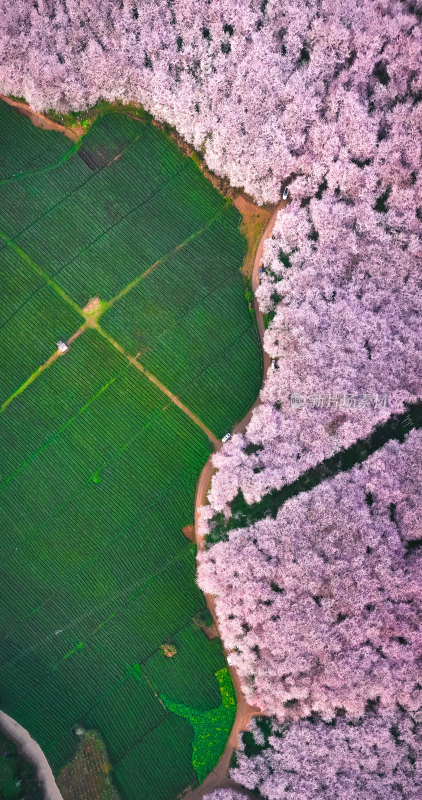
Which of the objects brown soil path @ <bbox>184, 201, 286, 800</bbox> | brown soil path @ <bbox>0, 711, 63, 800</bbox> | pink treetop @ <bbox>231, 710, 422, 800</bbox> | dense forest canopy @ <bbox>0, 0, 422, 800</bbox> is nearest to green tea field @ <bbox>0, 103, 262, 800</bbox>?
brown soil path @ <bbox>184, 201, 286, 800</bbox>

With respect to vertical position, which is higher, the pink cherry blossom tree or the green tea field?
the green tea field

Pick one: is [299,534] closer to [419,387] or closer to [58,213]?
[419,387]

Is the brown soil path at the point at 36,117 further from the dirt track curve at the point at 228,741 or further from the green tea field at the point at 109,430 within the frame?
the green tea field at the point at 109,430

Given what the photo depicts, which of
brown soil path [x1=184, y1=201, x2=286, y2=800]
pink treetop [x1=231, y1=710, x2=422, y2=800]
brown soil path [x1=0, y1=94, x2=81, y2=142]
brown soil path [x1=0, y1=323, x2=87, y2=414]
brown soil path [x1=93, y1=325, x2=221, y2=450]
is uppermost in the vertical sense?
brown soil path [x1=0, y1=94, x2=81, y2=142]

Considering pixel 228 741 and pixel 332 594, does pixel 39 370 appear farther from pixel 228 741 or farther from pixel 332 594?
pixel 228 741

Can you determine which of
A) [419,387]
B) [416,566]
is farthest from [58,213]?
[416,566]

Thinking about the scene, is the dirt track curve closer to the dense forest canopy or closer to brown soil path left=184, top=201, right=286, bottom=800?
brown soil path left=184, top=201, right=286, bottom=800
